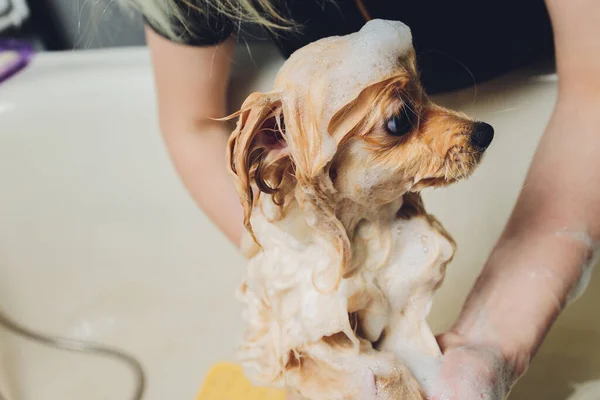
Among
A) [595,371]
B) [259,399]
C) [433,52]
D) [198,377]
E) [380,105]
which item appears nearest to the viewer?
[380,105]

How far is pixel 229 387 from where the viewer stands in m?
0.87

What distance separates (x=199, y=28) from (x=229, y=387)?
55 cm

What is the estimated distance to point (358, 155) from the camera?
35cm

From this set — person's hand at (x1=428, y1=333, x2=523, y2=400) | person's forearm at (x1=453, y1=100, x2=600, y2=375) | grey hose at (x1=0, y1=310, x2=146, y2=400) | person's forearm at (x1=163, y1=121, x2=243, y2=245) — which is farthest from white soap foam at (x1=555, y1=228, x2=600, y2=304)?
grey hose at (x1=0, y1=310, x2=146, y2=400)

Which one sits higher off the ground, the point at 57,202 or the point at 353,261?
the point at 353,261

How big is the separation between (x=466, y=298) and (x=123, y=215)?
0.70m

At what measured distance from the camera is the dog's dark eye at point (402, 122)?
33 cm

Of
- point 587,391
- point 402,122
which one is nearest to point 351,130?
point 402,122

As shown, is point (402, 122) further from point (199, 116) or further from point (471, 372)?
point (199, 116)

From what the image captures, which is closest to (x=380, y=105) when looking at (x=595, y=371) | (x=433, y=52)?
(x=433, y=52)

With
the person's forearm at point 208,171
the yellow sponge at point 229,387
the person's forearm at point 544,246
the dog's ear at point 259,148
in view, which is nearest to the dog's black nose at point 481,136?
the dog's ear at point 259,148

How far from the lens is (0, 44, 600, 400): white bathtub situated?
1.01m

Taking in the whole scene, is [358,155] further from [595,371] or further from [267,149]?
[595,371]

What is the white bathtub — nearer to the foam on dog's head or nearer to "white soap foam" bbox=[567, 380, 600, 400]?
"white soap foam" bbox=[567, 380, 600, 400]
